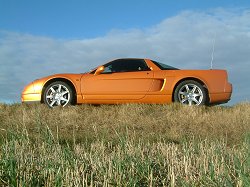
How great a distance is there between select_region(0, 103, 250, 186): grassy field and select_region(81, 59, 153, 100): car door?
35 cm

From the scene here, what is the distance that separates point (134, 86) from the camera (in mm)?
10094

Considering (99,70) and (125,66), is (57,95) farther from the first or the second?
(125,66)

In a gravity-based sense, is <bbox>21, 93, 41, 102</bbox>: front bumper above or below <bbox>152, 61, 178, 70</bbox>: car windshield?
below

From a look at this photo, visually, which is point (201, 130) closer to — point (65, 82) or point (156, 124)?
point (156, 124)

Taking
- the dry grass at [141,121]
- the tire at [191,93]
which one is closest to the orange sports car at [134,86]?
the tire at [191,93]

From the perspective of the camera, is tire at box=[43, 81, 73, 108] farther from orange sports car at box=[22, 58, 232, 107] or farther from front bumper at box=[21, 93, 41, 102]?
front bumper at box=[21, 93, 41, 102]

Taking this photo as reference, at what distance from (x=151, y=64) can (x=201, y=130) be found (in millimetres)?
2765

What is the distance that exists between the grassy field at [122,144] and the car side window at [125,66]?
1002 mm

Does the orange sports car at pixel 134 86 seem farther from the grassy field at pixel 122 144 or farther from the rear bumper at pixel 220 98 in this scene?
the grassy field at pixel 122 144

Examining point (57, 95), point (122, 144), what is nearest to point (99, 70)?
point (57, 95)

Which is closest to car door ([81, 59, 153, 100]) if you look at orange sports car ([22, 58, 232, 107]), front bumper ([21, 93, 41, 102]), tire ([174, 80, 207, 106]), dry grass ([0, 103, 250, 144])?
orange sports car ([22, 58, 232, 107])

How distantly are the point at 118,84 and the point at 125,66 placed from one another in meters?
0.60

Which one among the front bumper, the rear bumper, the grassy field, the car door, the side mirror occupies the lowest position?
the grassy field

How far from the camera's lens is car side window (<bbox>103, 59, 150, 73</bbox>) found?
10.4 metres
